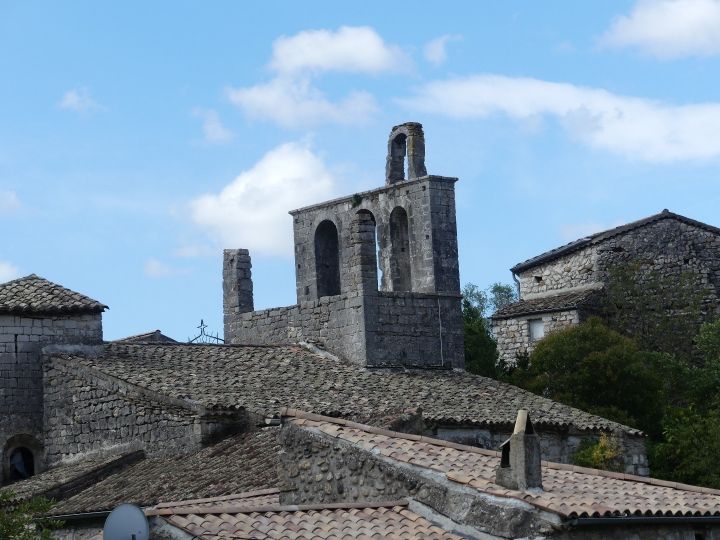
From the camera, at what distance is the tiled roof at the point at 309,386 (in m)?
24.9

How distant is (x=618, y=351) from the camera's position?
33344 millimetres

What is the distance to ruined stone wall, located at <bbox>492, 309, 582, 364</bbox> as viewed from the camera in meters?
38.7

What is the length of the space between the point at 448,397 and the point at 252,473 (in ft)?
23.4

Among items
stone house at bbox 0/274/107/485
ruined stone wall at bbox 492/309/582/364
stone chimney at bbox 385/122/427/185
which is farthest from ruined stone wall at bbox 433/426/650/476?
ruined stone wall at bbox 492/309/582/364

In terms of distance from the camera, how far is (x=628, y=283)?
39438mm

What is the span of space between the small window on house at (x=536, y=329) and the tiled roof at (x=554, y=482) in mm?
21165

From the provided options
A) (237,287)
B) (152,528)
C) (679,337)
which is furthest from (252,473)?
(679,337)

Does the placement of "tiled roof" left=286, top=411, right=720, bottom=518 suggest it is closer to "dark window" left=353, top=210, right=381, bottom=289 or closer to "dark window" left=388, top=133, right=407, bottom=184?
"dark window" left=353, top=210, right=381, bottom=289

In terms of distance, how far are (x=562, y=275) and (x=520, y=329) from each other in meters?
1.97

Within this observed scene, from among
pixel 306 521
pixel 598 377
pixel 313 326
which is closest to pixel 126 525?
pixel 306 521

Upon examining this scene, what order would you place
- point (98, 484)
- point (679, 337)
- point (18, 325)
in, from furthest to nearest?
1. point (679, 337)
2. point (18, 325)
3. point (98, 484)

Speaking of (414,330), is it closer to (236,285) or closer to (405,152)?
(405,152)

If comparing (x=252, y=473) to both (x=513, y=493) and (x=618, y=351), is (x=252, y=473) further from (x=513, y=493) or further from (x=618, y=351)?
(x=618, y=351)

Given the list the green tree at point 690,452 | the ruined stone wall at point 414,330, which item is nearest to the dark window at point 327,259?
the ruined stone wall at point 414,330
